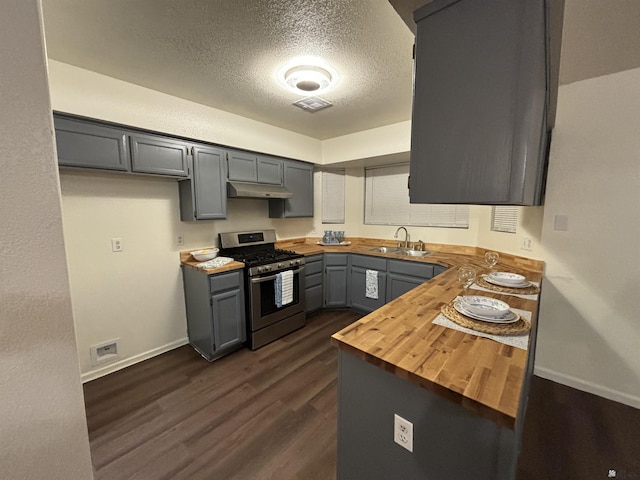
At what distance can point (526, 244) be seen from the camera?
2424 mm

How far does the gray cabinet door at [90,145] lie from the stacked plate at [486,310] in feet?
8.55

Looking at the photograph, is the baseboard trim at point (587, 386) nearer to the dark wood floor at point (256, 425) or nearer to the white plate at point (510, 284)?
the dark wood floor at point (256, 425)

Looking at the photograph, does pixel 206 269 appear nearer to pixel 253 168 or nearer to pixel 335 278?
pixel 253 168

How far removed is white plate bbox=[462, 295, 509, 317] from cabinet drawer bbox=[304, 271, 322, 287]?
214 cm

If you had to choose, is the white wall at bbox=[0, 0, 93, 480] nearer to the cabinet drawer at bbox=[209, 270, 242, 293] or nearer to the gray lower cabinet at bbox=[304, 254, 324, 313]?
the cabinet drawer at bbox=[209, 270, 242, 293]

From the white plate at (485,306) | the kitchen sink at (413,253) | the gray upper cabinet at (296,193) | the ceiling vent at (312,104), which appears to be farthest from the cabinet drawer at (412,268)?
the ceiling vent at (312,104)

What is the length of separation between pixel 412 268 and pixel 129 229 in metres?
2.86

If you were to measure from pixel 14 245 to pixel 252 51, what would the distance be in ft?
5.83

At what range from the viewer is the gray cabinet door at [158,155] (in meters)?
2.24

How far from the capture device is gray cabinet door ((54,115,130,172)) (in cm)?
189

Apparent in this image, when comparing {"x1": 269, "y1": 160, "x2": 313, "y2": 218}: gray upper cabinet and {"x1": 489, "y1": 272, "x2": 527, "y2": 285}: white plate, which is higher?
{"x1": 269, "y1": 160, "x2": 313, "y2": 218}: gray upper cabinet

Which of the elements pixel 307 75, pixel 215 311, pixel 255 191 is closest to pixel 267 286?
pixel 215 311

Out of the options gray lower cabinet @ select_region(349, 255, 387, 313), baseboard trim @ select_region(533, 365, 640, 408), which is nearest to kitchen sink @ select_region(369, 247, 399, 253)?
gray lower cabinet @ select_region(349, 255, 387, 313)

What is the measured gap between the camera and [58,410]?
57 centimetres
